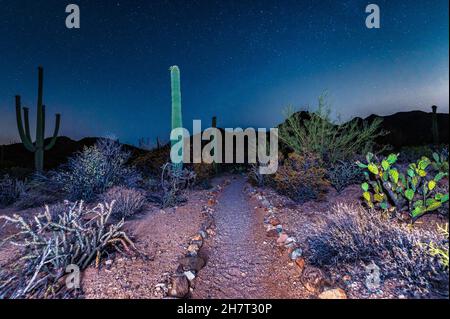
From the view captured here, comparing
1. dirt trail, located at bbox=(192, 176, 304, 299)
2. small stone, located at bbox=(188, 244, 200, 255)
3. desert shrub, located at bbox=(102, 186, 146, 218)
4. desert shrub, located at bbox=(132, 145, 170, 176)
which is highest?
desert shrub, located at bbox=(132, 145, 170, 176)

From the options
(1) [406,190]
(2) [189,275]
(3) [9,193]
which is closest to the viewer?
(2) [189,275]

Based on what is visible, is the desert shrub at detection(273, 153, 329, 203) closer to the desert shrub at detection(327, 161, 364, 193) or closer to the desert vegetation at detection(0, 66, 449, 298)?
the desert vegetation at detection(0, 66, 449, 298)

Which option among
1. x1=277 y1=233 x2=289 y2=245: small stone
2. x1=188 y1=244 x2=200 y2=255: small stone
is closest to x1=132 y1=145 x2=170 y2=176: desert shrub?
x1=188 y1=244 x2=200 y2=255: small stone

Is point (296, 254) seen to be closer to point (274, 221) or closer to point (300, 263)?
point (300, 263)

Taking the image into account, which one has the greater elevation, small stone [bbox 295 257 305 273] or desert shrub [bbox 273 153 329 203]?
desert shrub [bbox 273 153 329 203]

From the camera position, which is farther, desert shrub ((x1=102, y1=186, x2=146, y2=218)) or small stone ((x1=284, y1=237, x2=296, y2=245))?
desert shrub ((x1=102, y1=186, x2=146, y2=218))

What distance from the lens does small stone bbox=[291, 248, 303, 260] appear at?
3103 mm

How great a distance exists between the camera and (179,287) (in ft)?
8.09

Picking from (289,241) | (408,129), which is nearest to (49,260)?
(289,241)

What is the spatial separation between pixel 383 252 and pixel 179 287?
2.07 m

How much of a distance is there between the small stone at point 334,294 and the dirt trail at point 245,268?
0.96 ft

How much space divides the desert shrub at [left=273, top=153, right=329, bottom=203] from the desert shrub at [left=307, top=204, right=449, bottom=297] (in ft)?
8.47
